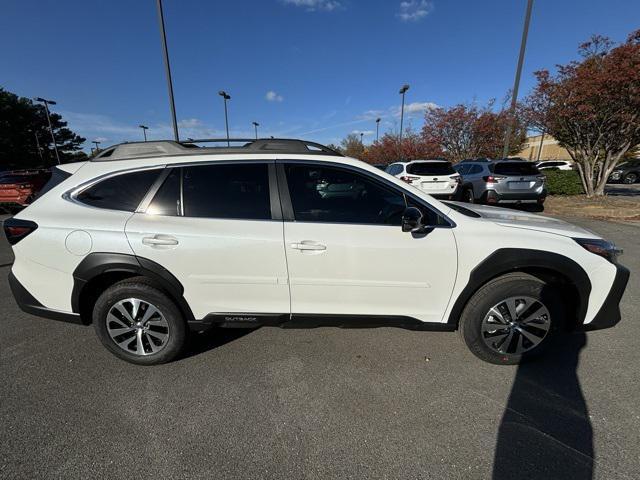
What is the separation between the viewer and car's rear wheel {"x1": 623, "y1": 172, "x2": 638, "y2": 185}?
21.8 metres

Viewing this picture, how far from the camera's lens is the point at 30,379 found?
2492mm

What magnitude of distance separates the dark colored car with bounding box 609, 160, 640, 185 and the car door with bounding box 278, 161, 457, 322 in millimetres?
27908

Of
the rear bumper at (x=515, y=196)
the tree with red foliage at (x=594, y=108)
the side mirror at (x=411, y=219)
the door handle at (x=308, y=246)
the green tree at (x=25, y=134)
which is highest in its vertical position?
the green tree at (x=25, y=134)

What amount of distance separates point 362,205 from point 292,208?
56 cm

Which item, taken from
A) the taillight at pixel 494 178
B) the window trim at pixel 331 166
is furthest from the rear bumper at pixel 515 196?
the window trim at pixel 331 166

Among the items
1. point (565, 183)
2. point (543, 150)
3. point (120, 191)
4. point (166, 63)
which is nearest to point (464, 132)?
point (565, 183)

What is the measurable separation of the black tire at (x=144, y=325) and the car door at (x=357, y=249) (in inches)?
40.2

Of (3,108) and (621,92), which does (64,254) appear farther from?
(3,108)

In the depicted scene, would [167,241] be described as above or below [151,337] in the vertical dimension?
above

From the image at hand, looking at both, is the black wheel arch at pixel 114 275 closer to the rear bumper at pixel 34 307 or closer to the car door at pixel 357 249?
the rear bumper at pixel 34 307

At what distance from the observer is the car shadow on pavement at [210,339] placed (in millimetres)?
A: 2876

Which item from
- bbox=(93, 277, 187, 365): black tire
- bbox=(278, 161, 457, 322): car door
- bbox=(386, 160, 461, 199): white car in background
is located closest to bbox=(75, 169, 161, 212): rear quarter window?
bbox=(93, 277, 187, 365): black tire

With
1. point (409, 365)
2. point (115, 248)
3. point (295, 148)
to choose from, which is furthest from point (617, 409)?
point (115, 248)

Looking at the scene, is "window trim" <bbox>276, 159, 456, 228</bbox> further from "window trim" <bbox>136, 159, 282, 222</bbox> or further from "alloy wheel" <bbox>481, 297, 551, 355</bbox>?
"alloy wheel" <bbox>481, 297, 551, 355</bbox>
